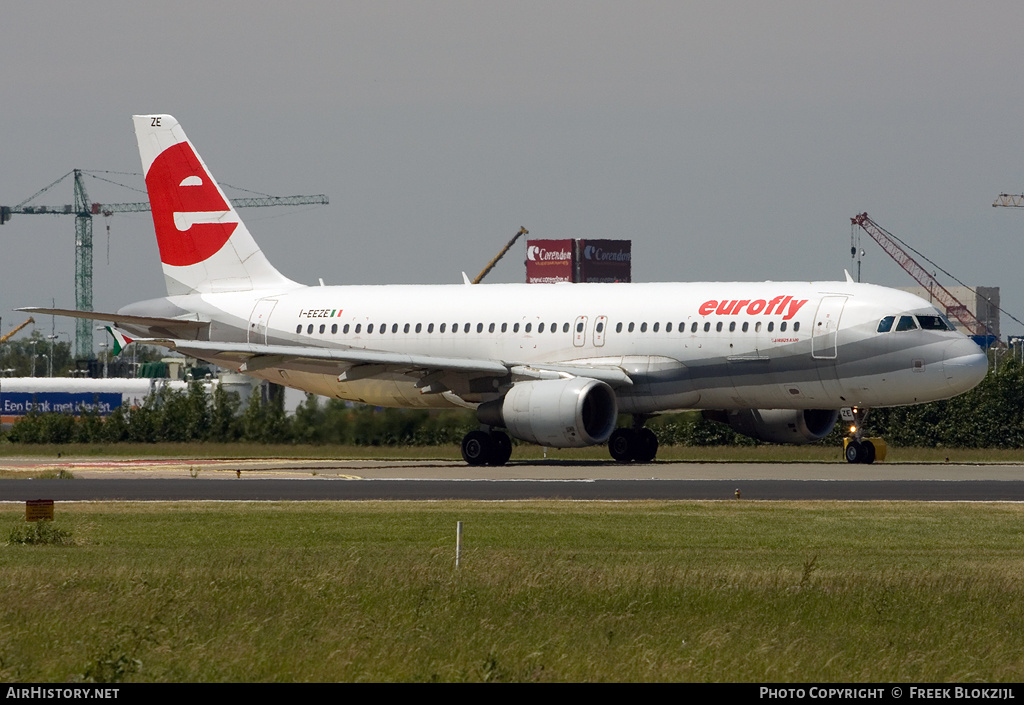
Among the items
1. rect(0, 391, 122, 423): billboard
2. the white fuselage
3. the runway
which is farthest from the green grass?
rect(0, 391, 122, 423): billboard

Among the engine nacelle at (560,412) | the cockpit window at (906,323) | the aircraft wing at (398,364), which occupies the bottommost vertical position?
the engine nacelle at (560,412)

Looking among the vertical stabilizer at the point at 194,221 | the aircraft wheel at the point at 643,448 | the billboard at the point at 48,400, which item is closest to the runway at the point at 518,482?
the aircraft wheel at the point at 643,448

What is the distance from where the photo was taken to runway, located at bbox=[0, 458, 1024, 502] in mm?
29641

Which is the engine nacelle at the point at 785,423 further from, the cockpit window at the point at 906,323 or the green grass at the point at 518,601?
the green grass at the point at 518,601

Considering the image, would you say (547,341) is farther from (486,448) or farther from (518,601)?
(518,601)

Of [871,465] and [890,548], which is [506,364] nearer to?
[871,465]

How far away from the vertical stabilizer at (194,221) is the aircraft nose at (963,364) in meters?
20.6

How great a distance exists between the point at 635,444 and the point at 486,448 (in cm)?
437

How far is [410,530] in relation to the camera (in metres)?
22.8

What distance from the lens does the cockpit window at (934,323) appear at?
38.1 meters

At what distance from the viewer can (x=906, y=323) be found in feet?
124

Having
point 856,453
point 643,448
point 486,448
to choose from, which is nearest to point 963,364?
point 856,453
